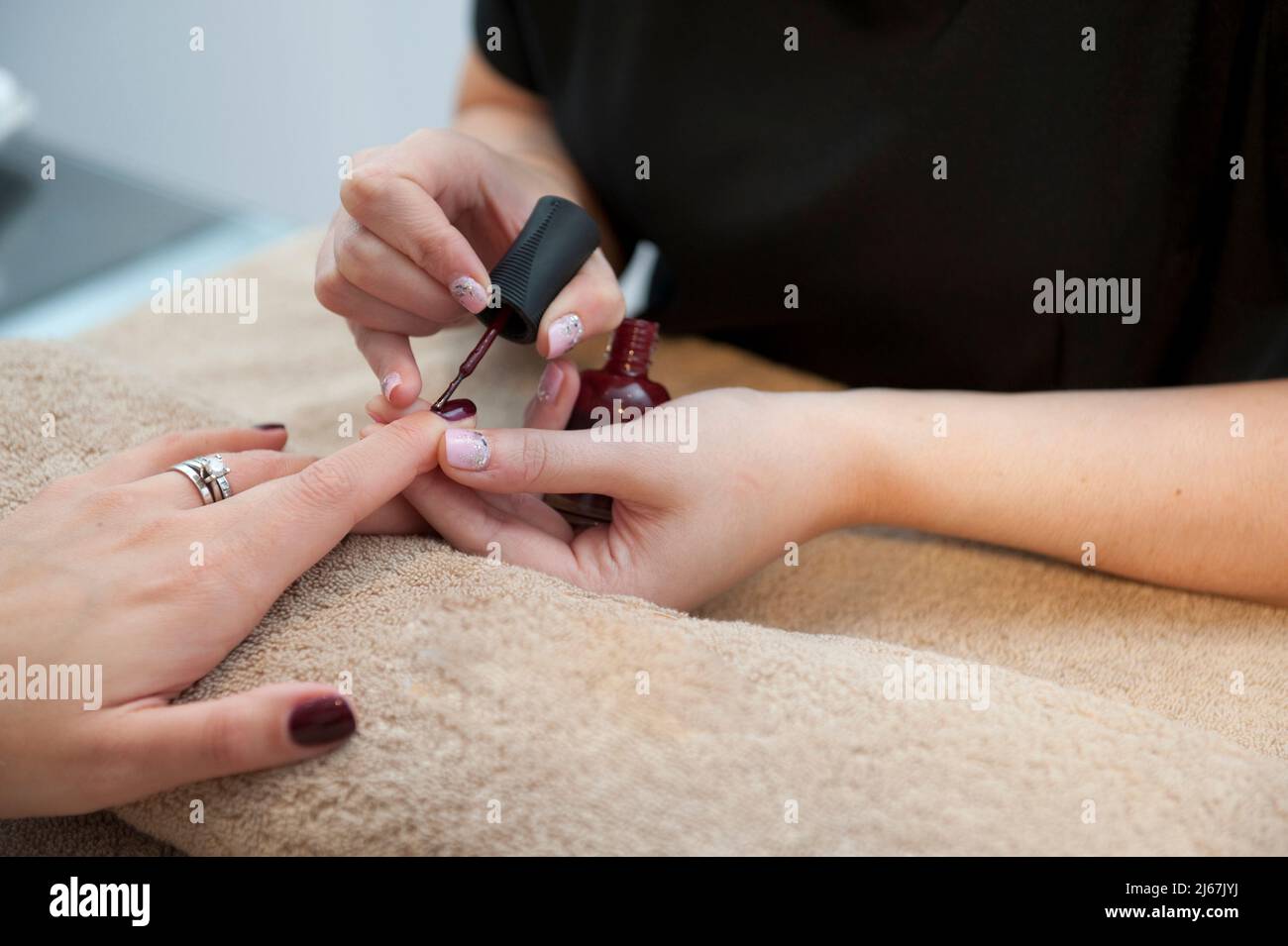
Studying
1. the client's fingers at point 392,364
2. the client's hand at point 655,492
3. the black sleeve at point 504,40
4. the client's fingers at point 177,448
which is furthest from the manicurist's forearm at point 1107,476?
the black sleeve at point 504,40

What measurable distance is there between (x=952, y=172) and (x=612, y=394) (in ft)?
1.01

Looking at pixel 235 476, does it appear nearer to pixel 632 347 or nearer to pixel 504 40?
pixel 632 347

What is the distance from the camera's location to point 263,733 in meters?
0.49

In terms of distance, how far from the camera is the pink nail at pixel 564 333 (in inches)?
25.8

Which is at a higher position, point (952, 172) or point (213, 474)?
point (952, 172)

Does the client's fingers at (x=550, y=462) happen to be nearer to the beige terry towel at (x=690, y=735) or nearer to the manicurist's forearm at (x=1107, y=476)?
the beige terry towel at (x=690, y=735)

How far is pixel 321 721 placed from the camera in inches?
19.4

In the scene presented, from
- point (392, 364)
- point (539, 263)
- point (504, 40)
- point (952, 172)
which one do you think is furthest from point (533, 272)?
point (504, 40)

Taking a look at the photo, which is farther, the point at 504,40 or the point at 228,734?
the point at 504,40

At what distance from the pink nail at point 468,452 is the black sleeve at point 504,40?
20.6 inches

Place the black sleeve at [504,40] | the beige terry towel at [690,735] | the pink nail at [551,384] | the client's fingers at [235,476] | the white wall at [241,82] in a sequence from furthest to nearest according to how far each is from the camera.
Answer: the white wall at [241,82] → the black sleeve at [504,40] → the pink nail at [551,384] → the client's fingers at [235,476] → the beige terry towel at [690,735]
